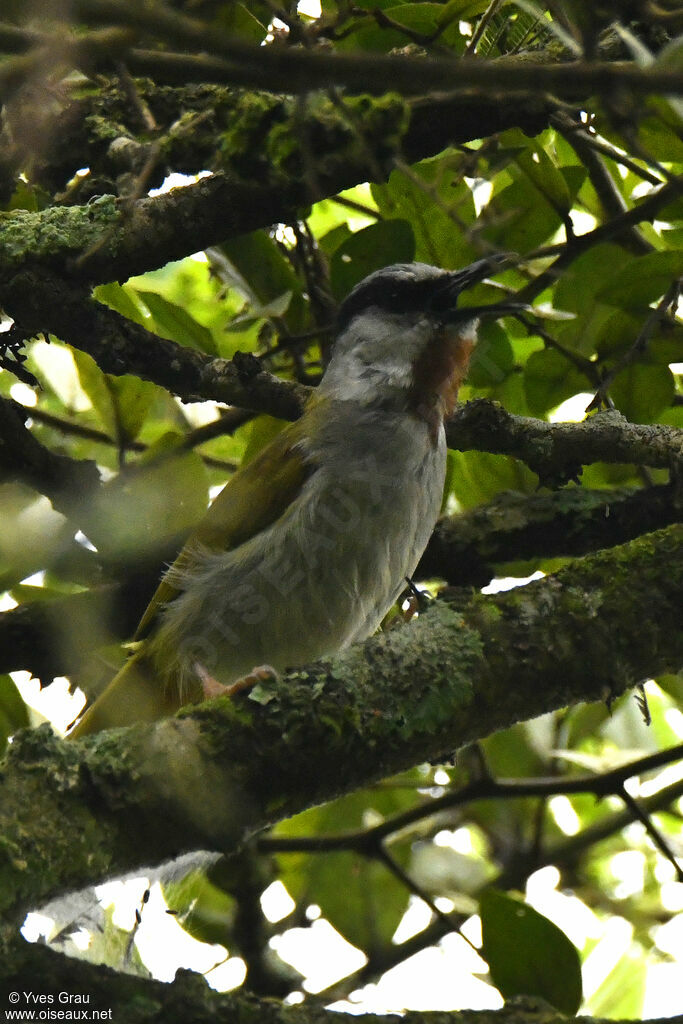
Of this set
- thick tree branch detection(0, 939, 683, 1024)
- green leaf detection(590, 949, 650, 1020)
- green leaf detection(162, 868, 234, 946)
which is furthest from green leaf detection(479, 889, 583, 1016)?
green leaf detection(162, 868, 234, 946)

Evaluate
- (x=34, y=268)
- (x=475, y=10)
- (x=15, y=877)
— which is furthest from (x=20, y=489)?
(x=475, y=10)

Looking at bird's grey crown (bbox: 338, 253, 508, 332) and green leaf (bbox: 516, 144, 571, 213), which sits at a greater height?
green leaf (bbox: 516, 144, 571, 213)

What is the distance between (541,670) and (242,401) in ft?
3.39

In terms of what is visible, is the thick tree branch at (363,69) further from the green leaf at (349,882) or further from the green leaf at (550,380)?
the green leaf at (349,882)

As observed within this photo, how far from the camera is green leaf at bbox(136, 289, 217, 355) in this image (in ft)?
Answer: 9.86

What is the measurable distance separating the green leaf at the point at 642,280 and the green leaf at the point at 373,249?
1.74 feet

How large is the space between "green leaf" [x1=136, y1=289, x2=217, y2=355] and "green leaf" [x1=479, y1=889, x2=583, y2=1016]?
1.64 metres

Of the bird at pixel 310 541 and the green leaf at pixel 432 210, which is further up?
the green leaf at pixel 432 210

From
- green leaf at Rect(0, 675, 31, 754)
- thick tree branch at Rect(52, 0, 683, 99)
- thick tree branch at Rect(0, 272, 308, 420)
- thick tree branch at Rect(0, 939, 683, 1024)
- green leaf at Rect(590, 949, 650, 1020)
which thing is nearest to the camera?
thick tree branch at Rect(52, 0, 683, 99)

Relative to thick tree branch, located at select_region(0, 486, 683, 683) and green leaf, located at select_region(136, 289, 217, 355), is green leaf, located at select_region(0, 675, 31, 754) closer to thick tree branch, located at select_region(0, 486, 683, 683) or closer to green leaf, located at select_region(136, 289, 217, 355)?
thick tree branch, located at select_region(0, 486, 683, 683)

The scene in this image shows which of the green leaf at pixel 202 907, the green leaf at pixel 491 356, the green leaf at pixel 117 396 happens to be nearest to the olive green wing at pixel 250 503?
the green leaf at pixel 117 396

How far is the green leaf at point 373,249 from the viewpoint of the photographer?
9.72ft

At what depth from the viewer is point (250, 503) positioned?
3.13 m

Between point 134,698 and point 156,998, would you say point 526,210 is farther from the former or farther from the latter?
point 156,998
